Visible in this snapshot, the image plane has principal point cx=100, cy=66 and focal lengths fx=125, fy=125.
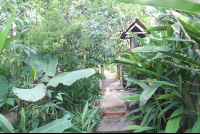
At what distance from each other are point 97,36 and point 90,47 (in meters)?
0.30

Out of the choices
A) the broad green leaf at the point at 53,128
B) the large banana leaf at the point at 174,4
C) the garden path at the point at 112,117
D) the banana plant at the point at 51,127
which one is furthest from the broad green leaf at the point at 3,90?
the garden path at the point at 112,117

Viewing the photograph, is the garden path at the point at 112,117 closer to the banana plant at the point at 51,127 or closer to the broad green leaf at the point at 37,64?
the broad green leaf at the point at 37,64

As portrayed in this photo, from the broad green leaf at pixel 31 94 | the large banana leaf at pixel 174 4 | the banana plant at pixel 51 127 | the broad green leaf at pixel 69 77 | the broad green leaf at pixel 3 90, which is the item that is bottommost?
the banana plant at pixel 51 127

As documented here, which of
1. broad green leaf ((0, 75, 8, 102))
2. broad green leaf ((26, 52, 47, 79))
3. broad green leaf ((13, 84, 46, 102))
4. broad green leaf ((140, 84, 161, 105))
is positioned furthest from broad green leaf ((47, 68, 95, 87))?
broad green leaf ((140, 84, 161, 105))

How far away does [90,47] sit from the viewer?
2.89m

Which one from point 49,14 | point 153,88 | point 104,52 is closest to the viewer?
point 153,88

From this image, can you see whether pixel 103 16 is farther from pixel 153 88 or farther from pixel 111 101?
pixel 153 88

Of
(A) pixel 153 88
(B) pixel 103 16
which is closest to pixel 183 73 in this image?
(A) pixel 153 88

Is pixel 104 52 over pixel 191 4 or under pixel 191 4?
under

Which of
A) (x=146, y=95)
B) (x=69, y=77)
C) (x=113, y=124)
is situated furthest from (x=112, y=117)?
(x=69, y=77)

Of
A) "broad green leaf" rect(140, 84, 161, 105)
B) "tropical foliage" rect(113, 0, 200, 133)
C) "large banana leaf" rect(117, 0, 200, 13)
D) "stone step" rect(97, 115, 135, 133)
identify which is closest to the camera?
"large banana leaf" rect(117, 0, 200, 13)

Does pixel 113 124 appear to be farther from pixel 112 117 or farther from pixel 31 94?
pixel 31 94

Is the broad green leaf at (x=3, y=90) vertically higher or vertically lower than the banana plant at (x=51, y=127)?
higher

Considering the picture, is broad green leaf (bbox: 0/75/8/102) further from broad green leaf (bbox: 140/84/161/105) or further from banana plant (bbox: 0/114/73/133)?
broad green leaf (bbox: 140/84/161/105)
